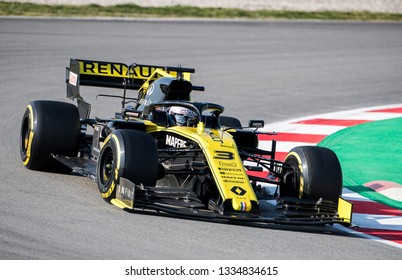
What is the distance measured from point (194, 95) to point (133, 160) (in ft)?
30.1

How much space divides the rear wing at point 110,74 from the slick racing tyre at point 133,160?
2.95 meters

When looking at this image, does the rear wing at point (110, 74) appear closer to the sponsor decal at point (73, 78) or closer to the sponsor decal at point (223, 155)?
the sponsor decal at point (73, 78)

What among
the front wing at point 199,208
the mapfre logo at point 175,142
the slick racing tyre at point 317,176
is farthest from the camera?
the mapfre logo at point 175,142

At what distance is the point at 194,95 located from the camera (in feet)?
59.2

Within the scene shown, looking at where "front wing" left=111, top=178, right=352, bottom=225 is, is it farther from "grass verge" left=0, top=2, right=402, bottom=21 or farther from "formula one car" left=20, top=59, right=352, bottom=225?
"grass verge" left=0, top=2, right=402, bottom=21

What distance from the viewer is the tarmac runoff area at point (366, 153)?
9820 mm

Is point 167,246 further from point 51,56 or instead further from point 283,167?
point 51,56

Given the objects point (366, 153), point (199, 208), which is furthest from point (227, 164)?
point (366, 153)

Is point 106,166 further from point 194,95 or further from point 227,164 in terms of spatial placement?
point 194,95

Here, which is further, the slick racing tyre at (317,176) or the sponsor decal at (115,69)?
the sponsor decal at (115,69)

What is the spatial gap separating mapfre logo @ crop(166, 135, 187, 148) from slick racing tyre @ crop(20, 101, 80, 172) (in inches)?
54.9

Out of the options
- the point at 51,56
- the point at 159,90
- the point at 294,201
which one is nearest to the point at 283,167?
the point at 294,201

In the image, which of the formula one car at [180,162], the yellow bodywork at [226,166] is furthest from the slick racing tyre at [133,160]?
the yellow bodywork at [226,166]

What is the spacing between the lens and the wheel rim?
9523 millimetres
